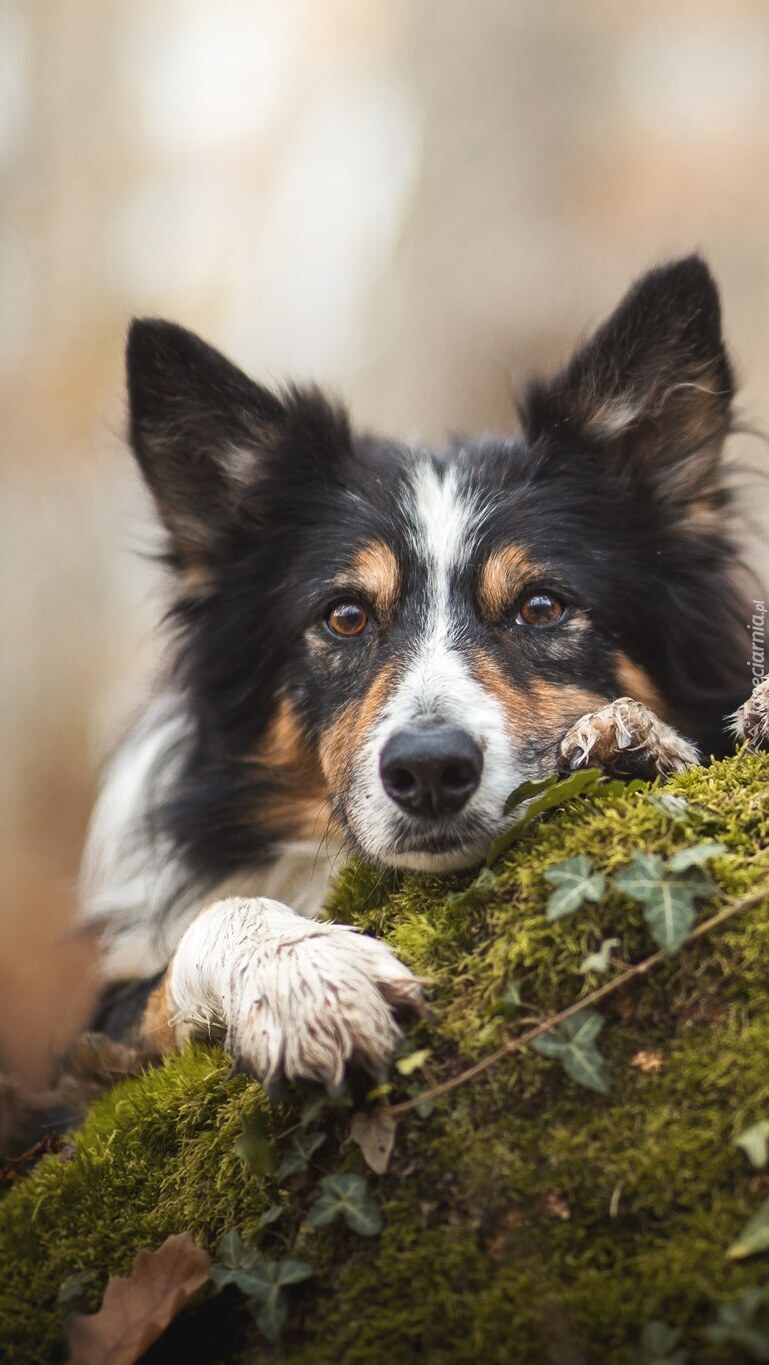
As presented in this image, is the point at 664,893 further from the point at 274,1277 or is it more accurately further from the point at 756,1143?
the point at 274,1277

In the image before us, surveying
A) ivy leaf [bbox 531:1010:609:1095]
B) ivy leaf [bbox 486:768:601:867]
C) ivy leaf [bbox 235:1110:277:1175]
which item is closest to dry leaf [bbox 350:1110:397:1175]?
ivy leaf [bbox 235:1110:277:1175]

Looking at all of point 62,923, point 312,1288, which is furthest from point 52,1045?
point 312,1288

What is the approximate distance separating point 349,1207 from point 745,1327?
1.98ft

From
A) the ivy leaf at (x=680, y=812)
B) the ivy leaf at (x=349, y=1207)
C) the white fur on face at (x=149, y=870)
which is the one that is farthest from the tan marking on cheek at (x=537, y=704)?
the ivy leaf at (x=349, y=1207)

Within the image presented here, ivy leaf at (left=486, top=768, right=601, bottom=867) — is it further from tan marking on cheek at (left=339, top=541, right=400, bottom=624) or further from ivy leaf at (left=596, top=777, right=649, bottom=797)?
tan marking on cheek at (left=339, top=541, right=400, bottom=624)

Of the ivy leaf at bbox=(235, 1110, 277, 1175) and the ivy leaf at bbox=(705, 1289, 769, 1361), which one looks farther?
the ivy leaf at bbox=(235, 1110, 277, 1175)

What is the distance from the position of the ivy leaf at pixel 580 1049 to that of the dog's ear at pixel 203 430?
2.20 m

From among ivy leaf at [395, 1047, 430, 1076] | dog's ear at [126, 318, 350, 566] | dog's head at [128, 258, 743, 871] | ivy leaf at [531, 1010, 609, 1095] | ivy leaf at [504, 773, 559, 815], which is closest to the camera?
ivy leaf at [531, 1010, 609, 1095]

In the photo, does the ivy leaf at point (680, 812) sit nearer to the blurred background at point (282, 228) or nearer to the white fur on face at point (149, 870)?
the white fur on face at point (149, 870)

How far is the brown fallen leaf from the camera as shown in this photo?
1657mm

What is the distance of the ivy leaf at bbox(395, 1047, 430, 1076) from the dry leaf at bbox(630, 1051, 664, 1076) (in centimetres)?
33

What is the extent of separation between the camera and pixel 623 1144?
1534 mm

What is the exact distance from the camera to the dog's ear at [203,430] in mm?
3225

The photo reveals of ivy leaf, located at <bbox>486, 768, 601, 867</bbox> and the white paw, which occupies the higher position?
ivy leaf, located at <bbox>486, 768, 601, 867</bbox>
